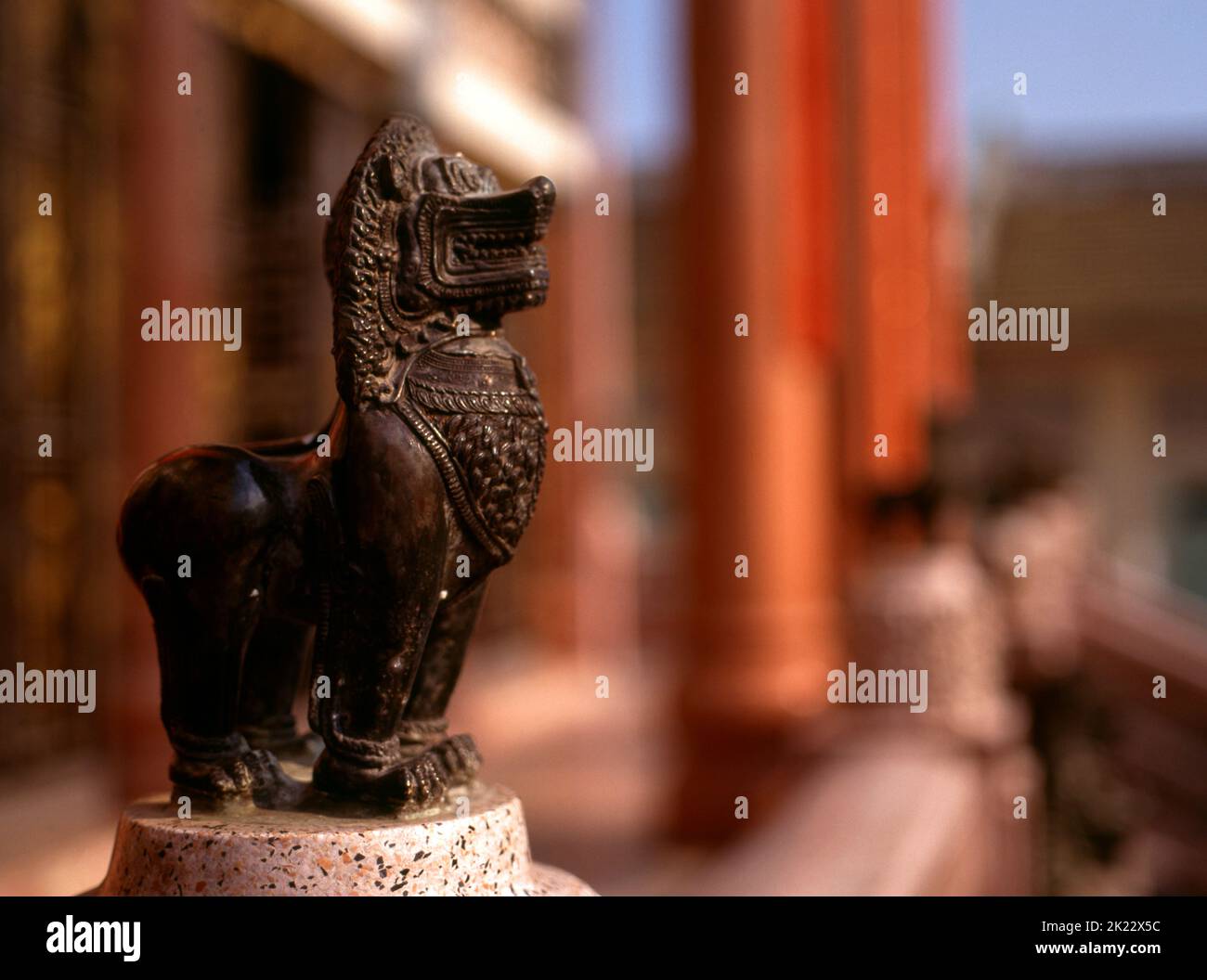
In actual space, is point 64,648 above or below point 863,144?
below

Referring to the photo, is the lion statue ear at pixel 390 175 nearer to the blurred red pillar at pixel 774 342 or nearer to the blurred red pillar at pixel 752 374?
the blurred red pillar at pixel 774 342

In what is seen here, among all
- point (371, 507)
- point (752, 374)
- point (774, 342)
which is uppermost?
point (774, 342)

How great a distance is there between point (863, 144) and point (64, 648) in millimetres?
4043

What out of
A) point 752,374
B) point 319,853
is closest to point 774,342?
point 752,374

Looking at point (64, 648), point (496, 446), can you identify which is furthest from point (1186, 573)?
point (496, 446)

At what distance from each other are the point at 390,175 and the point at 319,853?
2.19 feet

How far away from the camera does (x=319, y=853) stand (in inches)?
50.4

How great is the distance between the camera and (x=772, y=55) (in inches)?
245

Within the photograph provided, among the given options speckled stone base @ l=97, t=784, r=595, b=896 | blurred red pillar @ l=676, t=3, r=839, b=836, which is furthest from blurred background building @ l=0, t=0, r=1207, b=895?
speckled stone base @ l=97, t=784, r=595, b=896

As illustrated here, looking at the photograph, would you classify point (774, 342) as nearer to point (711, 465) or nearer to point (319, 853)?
point (711, 465)

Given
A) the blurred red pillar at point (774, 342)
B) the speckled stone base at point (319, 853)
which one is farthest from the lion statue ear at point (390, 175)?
the blurred red pillar at point (774, 342)

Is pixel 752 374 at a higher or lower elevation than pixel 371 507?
higher

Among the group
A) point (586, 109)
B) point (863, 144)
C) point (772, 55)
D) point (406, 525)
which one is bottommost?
point (406, 525)

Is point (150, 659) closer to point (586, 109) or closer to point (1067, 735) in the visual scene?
point (1067, 735)
